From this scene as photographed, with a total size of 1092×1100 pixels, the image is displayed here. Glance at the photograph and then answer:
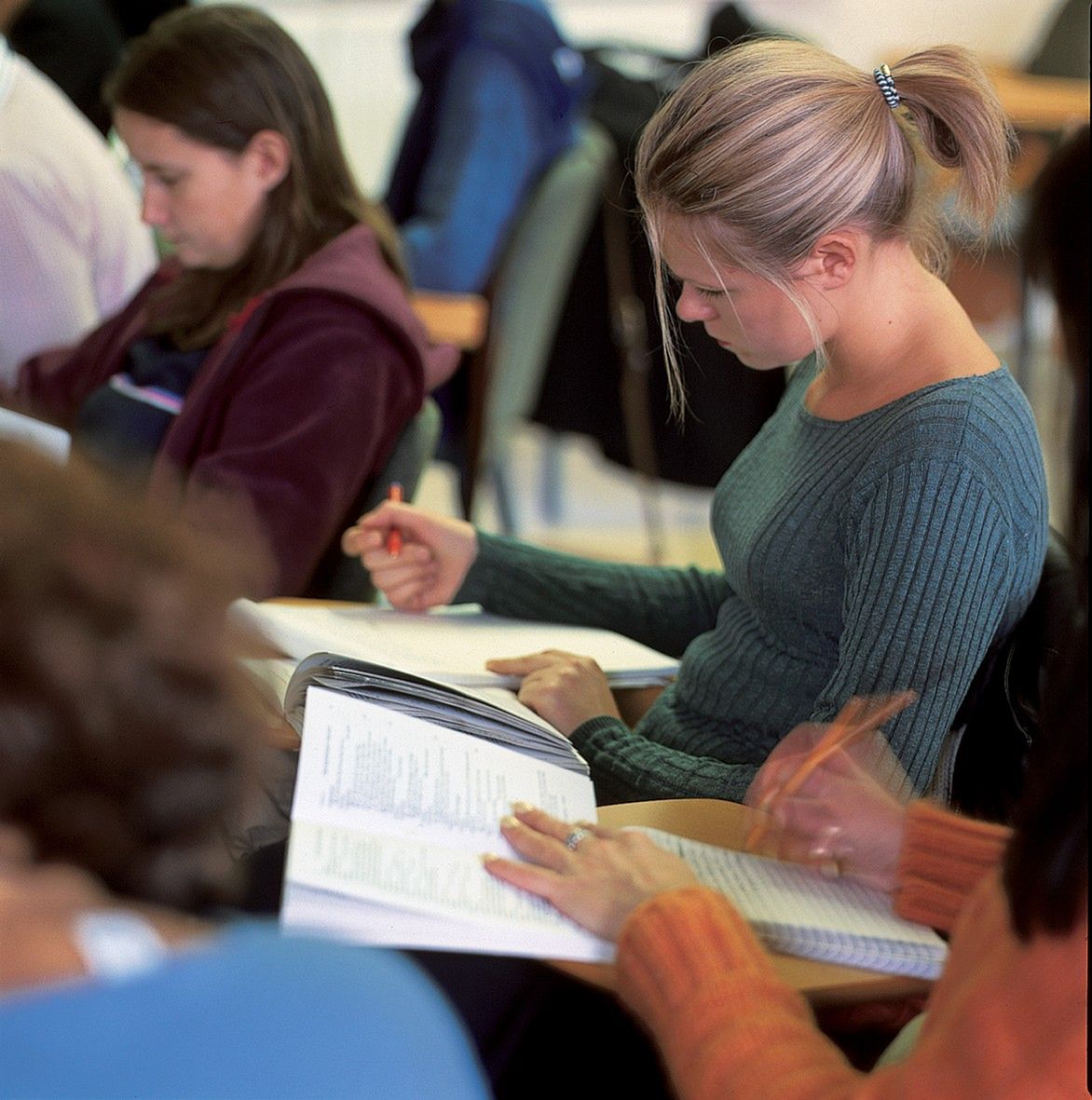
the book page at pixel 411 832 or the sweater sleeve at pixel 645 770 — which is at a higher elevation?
the book page at pixel 411 832

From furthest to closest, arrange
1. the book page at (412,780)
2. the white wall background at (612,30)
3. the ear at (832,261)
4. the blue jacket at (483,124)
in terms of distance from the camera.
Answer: the white wall background at (612,30) → the blue jacket at (483,124) → the ear at (832,261) → the book page at (412,780)

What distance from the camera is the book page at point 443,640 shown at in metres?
1.32

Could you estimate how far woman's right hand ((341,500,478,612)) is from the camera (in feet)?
4.98

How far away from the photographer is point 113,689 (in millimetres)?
519

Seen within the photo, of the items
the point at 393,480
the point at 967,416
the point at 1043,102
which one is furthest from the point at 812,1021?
the point at 1043,102

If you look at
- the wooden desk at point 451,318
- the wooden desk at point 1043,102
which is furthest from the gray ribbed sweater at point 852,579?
the wooden desk at point 1043,102

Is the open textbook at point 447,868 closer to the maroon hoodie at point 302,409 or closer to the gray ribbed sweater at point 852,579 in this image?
the gray ribbed sweater at point 852,579

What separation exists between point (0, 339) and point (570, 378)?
1559 millimetres

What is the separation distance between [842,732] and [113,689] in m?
0.59

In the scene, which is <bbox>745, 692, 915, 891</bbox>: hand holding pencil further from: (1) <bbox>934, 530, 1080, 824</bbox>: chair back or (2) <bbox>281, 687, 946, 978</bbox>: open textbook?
(1) <bbox>934, 530, 1080, 824</bbox>: chair back

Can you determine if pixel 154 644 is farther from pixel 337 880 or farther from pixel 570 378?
pixel 570 378

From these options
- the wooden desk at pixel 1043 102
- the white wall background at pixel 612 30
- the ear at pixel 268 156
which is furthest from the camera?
the white wall background at pixel 612 30

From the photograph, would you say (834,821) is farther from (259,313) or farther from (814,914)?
(259,313)

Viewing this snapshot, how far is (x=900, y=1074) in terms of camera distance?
70 cm
